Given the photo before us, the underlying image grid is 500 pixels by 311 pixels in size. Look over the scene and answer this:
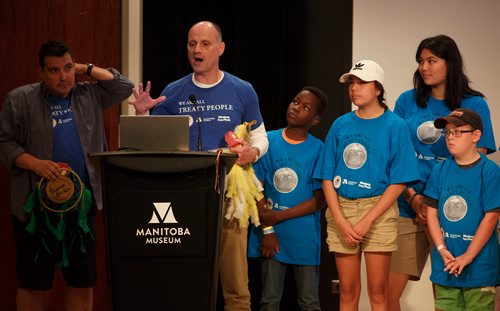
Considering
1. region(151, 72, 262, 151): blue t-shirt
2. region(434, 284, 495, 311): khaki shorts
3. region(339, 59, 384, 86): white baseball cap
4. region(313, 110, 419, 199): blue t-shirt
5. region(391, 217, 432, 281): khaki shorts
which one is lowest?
region(434, 284, 495, 311): khaki shorts

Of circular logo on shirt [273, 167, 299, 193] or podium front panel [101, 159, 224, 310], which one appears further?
circular logo on shirt [273, 167, 299, 193]

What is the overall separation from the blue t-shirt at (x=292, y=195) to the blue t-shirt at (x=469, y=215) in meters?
0.75

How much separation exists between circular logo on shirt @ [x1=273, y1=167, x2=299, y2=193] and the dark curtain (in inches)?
28.0

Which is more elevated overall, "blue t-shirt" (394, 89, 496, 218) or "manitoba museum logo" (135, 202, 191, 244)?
"blue t-shirt" (394, 89, 496, 218)

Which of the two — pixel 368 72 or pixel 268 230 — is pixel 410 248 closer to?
pixel 268 230

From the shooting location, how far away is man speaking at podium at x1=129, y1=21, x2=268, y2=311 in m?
3.62

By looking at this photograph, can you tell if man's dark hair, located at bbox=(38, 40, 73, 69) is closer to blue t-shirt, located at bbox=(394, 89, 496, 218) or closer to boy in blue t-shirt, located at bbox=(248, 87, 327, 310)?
boy in blue t-shirt, located at bbox=(248, 87, 327, 310)

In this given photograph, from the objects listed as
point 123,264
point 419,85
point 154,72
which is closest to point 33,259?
point 123,264

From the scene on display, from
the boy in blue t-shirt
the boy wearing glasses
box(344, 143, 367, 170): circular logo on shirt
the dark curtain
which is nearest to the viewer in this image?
the boy wearing glasses

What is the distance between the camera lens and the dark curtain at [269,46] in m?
4.57

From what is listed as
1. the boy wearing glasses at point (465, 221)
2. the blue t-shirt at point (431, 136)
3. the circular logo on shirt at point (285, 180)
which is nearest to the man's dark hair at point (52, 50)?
the circular logo on shirt at point (285, 180)

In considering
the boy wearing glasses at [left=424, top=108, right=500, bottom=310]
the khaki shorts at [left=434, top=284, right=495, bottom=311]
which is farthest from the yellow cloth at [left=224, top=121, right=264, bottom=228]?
the khaki shorts at [left=434, top=284, right=495, bottom=311]

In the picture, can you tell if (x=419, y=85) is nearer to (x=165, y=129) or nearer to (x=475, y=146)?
(x=475, y=146)

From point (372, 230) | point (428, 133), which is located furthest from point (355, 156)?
point (428, 133)
